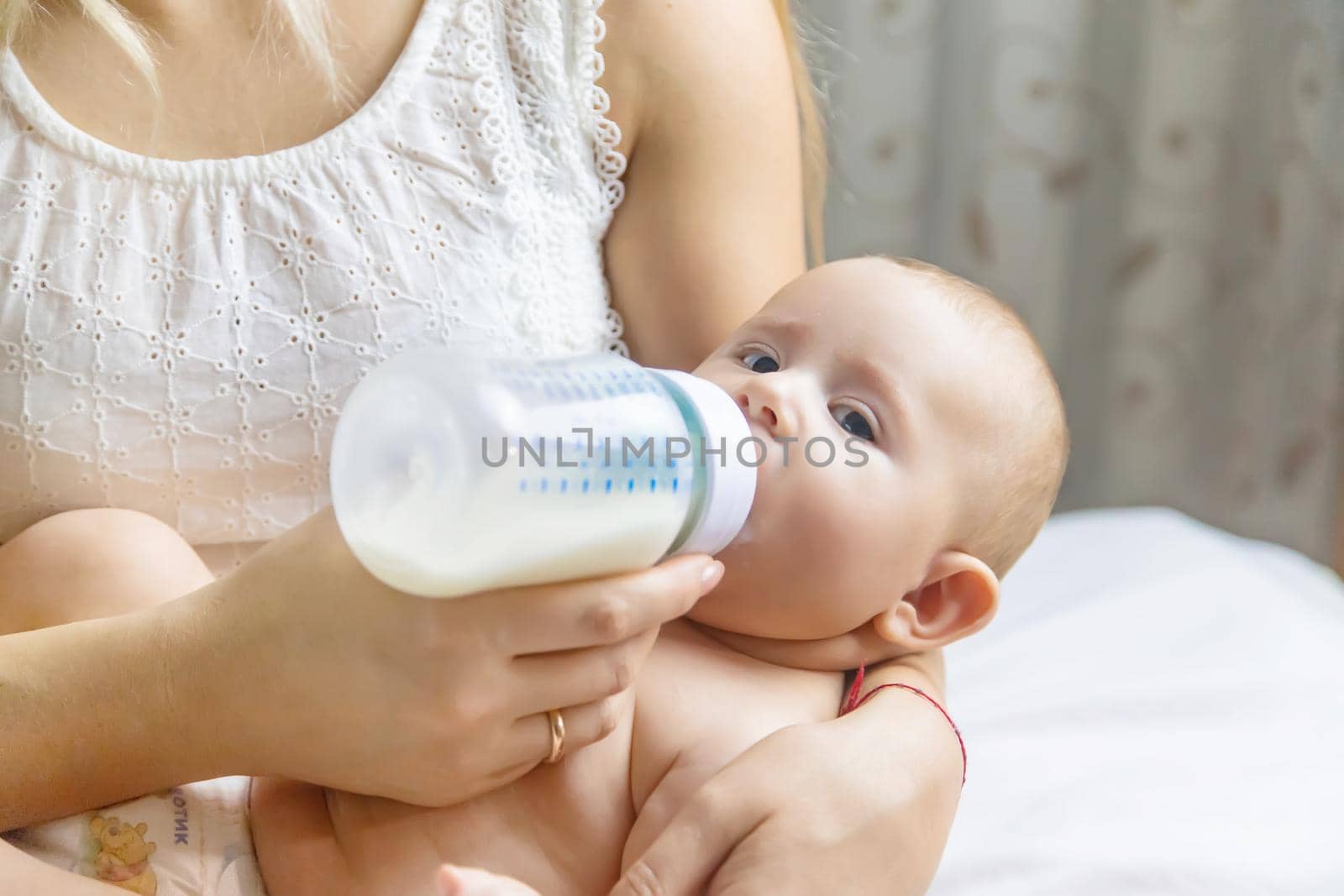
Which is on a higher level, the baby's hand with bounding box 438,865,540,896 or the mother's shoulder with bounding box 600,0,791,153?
the mother's shoulder with bounding box 600,0,791,153

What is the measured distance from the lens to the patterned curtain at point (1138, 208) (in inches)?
71.2

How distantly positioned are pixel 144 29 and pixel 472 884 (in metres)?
0.76

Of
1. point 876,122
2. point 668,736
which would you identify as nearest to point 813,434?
point 668,736

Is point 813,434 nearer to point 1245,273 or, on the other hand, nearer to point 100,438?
point 100,438

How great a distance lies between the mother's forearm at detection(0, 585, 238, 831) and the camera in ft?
2.29

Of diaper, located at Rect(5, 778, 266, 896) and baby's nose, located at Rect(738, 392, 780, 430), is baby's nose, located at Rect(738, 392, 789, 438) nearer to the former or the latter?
baby's nose, located at Rect(738, 392, 780, 430)

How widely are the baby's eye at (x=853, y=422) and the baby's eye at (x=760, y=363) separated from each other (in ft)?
0.19

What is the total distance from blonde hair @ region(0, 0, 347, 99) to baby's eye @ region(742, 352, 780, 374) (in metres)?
0.43

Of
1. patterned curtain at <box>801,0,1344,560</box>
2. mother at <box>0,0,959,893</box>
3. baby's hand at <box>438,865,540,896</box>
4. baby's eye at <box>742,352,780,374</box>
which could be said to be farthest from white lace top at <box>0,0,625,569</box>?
patterned curtain at <box>801,0,1344,560</box>

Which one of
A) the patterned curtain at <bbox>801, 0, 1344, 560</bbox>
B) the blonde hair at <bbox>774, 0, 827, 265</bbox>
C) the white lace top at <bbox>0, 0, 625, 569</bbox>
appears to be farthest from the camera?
the patterned curtain at <bbox>801, 0, 1344, 560</bbox>

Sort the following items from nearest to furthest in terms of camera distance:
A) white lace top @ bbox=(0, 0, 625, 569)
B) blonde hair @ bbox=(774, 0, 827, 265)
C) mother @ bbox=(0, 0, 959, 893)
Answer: mother @ bbox=(0, 0, 959, 893) → white lace top @ bbox=(0, 0, 625, 569) → blonde hair @ bbox=(774, 0, 827, 265)

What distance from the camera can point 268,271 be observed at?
96cm

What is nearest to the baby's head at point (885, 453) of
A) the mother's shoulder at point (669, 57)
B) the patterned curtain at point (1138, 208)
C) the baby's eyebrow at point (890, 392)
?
the baby's eyebrow at point (890, 392)

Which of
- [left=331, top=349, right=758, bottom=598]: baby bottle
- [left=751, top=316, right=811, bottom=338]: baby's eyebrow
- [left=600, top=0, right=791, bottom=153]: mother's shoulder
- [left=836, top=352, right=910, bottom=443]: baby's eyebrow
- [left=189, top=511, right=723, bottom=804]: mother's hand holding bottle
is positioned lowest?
[left=189, top=511, right=723, bottom=804]: mother's hand holding bottle
